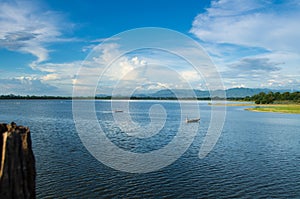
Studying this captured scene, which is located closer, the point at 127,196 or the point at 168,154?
the point at 127,196

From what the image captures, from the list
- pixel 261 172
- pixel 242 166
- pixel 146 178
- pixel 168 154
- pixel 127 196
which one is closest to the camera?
pixel 127 196

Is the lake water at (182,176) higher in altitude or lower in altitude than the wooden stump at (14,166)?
lower

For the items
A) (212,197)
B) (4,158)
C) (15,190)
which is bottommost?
(212,197)

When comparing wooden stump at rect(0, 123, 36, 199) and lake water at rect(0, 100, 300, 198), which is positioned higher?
wooden stump at rect(0, 123, 36, 199)

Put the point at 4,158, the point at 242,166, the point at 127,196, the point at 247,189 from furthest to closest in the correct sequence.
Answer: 1. the point at 242,166
2. the point at 247,189
3. the point at 127,196
4. the point at 4,158

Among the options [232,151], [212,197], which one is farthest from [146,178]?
[232,151]

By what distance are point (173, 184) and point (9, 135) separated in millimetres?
17142

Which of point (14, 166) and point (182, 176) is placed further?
point (182, 176)

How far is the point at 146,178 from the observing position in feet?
80.2

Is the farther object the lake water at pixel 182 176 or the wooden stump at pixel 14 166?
the lake water at pixel 182 176

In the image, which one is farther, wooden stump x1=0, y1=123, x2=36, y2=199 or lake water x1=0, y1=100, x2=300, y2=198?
lake water x1=0, y1=100, x2=300, y2=198

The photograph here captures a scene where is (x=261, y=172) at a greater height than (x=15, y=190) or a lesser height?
lesser

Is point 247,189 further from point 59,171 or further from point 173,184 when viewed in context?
point 59,171

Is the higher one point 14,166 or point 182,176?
point 14,166
